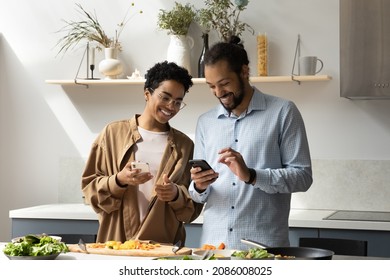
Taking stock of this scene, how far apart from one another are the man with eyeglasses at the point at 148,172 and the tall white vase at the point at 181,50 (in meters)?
1.69

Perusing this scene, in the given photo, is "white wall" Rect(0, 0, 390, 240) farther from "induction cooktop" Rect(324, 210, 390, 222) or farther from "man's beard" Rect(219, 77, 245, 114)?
"man's beard" Rect(219, 77, 245, 114)

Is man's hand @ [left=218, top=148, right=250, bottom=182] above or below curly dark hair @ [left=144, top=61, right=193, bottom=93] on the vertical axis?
below

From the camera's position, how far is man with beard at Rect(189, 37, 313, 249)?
2770 millimetres

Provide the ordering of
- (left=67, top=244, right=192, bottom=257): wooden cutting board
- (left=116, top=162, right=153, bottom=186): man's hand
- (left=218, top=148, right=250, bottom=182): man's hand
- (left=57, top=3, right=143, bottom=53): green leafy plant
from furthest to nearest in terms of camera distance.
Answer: (left=57, top=3, right=143, bottom=53): green leafy plant
(left=116, top=162, right=153, bottom=186): man's hand
(left=218, top=148, right=250, bottom=182): man's hand
(left=67, top=244, right=192, bottom=257): wooden cutting board

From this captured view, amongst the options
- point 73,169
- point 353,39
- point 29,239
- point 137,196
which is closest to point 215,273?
point 29,239

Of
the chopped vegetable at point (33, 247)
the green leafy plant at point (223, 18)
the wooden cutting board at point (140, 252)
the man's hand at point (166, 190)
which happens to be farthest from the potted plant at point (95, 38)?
A: the chopped vegetable at point (33, 247)

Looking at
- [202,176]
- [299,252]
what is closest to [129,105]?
[202,176]

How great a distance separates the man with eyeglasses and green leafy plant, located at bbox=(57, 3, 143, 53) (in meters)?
2.05

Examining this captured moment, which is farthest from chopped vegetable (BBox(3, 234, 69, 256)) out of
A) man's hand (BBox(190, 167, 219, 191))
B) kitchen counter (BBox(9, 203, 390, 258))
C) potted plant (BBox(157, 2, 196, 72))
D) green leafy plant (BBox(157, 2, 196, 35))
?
green leafy plant (BBox(157, 2, 196, 35))

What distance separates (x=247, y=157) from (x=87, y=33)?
8.60 feet

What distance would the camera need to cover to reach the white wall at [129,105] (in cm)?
463

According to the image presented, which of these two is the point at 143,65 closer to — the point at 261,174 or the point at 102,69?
the point at 102,69

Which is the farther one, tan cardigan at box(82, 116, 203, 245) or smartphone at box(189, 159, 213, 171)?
tan cardigan at box(82, 116, 203, 245)

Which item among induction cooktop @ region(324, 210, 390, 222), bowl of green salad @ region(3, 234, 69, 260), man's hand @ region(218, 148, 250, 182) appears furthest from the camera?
induction cooktop @ region(324, 210, 390, 222)
